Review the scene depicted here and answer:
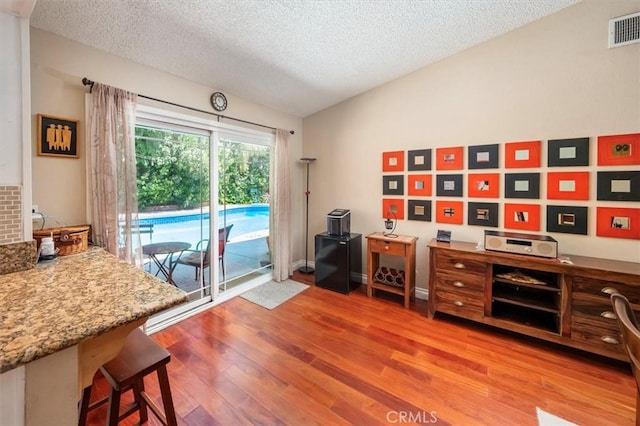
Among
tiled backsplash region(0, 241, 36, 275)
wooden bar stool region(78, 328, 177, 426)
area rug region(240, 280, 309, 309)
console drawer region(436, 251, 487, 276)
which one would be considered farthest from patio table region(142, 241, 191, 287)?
console drawer region(436, 251, 487, 276)

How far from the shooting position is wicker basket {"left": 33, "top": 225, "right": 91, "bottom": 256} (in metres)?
1.61

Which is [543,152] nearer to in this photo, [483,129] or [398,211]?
[483,129]

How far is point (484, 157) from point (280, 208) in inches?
97.6

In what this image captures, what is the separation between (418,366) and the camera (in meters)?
2.00

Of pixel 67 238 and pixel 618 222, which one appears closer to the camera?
pixel 67 238

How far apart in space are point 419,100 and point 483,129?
0.78m

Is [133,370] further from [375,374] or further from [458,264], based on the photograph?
[458,264]

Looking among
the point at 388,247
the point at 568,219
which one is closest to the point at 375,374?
the point at 388,247

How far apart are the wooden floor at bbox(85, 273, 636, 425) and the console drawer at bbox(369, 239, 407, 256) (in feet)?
2.27

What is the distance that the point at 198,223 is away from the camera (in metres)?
2.88

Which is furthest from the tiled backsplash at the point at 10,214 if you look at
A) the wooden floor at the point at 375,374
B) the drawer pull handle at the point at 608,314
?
the drawer pull handle at the point at 608,314

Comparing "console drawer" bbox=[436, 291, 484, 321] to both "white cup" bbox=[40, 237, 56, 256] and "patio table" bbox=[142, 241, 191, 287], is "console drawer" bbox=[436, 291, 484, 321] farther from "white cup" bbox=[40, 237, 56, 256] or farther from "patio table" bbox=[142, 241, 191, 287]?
"white cup" bbox=[40, 237, 56, 256]

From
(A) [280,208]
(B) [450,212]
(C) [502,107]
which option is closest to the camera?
(C) [502,107]

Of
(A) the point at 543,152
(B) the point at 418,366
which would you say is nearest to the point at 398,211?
(A) the point at 543,152
